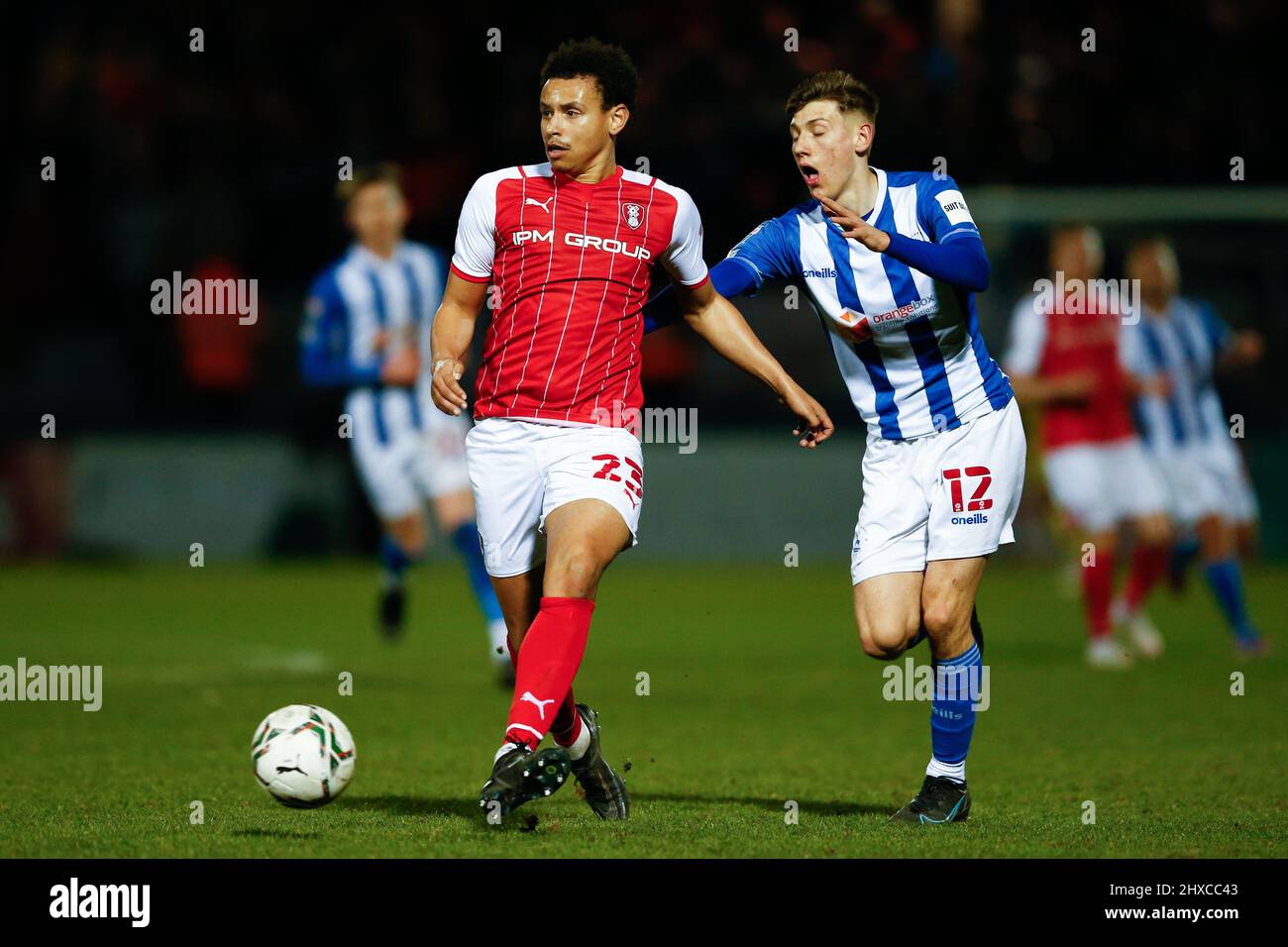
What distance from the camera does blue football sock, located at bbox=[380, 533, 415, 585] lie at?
35.9 feet

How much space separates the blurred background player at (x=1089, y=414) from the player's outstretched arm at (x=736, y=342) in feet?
19.3

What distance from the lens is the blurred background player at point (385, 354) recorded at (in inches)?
421

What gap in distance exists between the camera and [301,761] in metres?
5.59

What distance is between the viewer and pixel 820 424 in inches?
229

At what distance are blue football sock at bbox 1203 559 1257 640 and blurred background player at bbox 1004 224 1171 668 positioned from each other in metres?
0.56

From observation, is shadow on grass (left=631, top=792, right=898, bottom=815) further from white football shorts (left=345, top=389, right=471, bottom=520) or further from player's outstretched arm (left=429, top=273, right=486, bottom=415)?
white football shorts (left=345, top=389, right=471, bottom=520)

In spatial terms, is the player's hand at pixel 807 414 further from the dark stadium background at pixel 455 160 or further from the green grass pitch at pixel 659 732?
the dark stadium background at pixel 455 160

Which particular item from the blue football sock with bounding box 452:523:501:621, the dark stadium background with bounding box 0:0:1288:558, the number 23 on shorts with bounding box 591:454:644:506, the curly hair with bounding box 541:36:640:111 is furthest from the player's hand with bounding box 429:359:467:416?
the dark stadium background with bounding box 0:0:1288:558

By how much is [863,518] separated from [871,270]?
811mm

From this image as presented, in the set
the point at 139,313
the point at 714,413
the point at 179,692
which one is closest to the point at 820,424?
the point at 179,692

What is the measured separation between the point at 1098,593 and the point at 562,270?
20.2 feet

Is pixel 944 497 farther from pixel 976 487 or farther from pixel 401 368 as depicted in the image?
pixel 401 368

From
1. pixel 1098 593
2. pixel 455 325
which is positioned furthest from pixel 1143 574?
pixel 455 325
